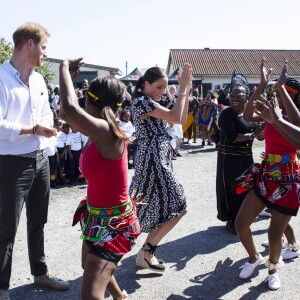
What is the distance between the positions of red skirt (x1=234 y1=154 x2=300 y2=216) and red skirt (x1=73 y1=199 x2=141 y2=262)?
4.88ft

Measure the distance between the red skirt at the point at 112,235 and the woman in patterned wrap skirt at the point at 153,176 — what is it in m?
1.12

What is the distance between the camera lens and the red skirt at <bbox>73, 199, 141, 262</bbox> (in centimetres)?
270

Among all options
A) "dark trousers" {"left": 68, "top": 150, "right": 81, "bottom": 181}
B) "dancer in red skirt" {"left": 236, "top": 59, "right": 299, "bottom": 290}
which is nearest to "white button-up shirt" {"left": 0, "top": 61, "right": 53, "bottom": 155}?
"dancer in red skirt" {"left": 236, "top": 59, "right": 299, "bottom": 290}

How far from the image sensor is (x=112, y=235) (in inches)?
108

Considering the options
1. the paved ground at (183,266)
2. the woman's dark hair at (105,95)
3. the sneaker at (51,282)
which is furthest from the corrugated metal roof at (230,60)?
the woman's dark hair at (105,95)

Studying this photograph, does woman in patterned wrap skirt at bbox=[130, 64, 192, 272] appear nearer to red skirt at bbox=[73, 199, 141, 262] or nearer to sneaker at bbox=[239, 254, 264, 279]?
sneaker at bbox=[239, 254, 264, 279]

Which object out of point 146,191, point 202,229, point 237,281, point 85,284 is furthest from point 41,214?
point 202,229

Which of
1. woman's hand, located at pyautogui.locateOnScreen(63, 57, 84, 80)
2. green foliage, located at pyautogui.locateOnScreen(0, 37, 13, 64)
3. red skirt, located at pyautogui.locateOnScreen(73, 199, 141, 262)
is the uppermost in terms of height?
green foliage, located at pyautogui.locateOnScreen(0, 37, 13, 64)

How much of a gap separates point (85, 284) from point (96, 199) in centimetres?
53

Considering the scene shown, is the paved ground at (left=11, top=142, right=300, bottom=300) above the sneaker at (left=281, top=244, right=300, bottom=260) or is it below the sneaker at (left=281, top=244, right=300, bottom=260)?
below

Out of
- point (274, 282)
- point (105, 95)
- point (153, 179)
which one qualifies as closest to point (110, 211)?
point (105, 95)

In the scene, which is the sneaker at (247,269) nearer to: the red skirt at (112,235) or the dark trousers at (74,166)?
the red skirt at (112,235)

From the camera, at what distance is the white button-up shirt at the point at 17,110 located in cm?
321

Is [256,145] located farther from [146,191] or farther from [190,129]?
[146,191]
